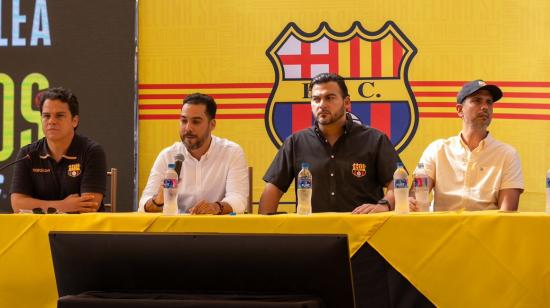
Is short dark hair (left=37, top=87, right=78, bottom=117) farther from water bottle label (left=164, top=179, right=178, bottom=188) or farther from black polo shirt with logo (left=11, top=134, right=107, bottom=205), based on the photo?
water bottle label (left=164, top=179, right=178, bottom=188)

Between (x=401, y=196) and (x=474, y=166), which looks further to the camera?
(x=474, y=166)

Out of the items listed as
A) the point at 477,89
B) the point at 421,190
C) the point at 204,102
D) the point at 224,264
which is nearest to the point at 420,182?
the point at 421,190

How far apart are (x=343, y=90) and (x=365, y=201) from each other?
571mm

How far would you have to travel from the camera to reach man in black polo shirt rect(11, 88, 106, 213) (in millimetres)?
3465

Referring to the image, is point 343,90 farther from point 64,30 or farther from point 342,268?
point 342,268

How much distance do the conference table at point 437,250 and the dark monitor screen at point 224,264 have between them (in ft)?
4.58

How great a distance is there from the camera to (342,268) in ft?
3.03

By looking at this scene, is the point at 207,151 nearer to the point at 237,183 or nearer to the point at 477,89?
the point at 237,183

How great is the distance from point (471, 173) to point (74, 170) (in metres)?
1.89

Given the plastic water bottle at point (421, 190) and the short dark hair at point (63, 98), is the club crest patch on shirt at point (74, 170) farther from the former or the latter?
the plastic water bottle at point (421, 190)

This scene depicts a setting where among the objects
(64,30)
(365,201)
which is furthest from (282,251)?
(64,30)

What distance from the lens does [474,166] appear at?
3480 millimetres

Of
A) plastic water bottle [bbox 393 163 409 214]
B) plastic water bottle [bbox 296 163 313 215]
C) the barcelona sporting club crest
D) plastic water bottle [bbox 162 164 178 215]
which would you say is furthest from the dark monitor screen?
the barcelona sporting club crest

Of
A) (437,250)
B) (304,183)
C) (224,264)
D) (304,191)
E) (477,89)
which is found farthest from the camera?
(477,89)
